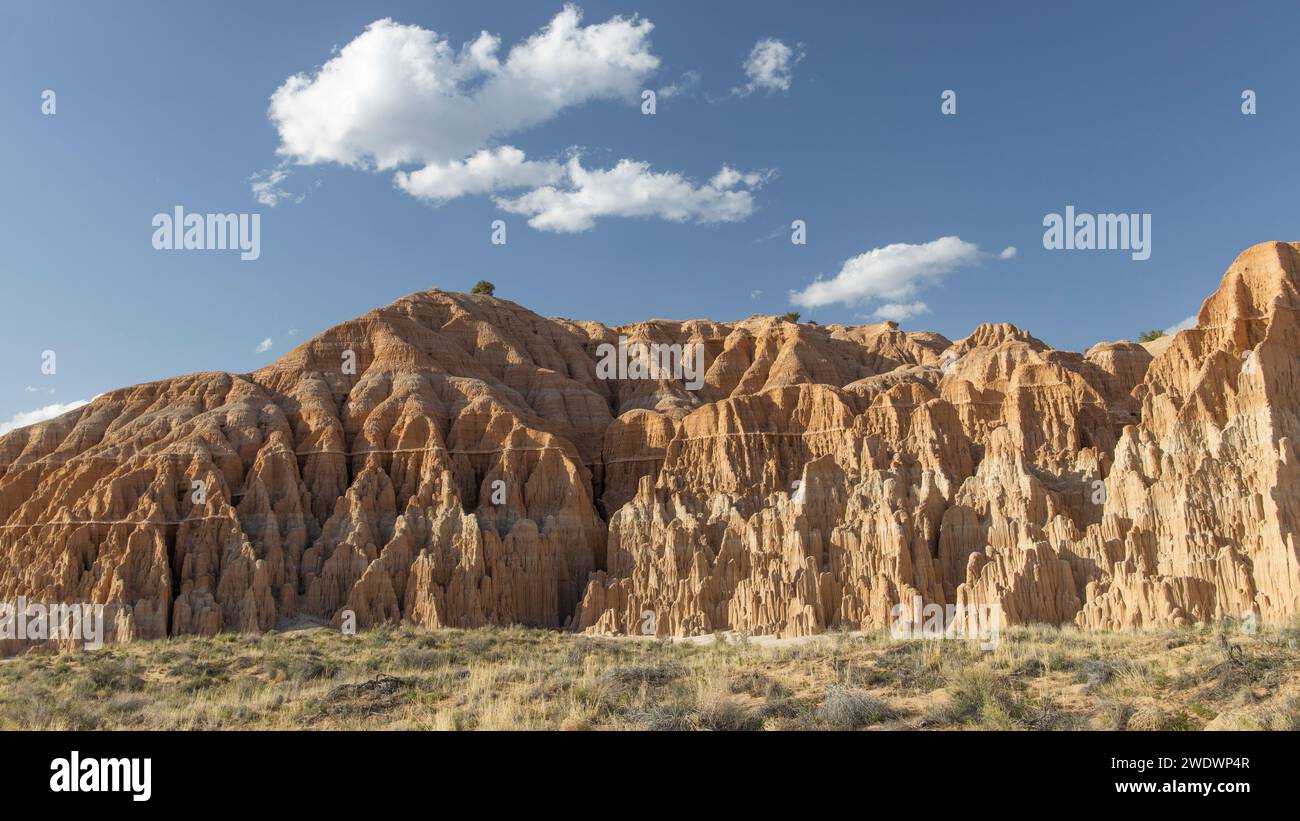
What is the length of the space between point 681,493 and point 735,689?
4027 cm

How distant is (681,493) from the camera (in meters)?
59.5

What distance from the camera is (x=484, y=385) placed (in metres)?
69.1

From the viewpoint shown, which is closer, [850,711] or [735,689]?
[850,711]

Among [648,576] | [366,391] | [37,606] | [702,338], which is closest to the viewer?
[37,606]

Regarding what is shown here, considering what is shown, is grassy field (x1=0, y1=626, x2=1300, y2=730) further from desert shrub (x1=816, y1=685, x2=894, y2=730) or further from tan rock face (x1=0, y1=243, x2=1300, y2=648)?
tan rock face (x1=0, y1=243, x2=1300, y2=648)

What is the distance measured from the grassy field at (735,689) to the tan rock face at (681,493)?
13.4 meters

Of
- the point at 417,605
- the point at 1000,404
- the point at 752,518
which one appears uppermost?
the point at 1000,404

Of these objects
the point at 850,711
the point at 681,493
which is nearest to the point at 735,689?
the point at 850,711

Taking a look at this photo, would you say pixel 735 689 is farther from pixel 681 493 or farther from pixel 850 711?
pixel 681 493
